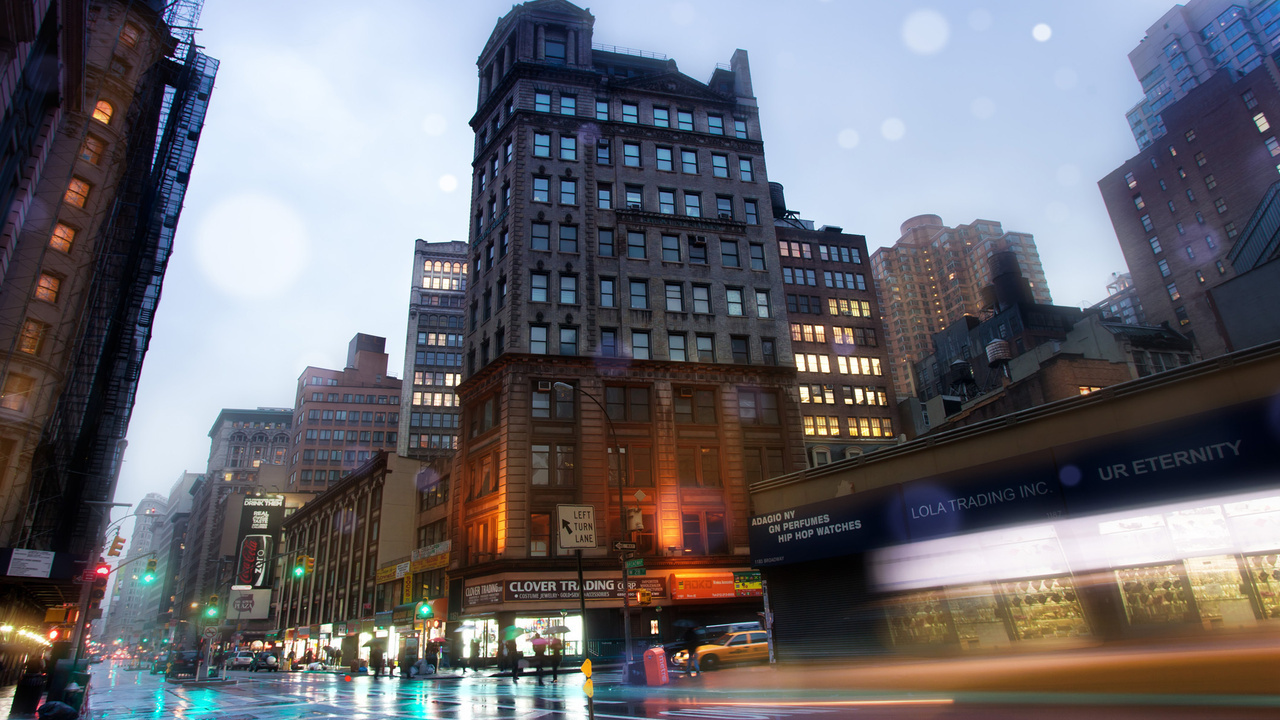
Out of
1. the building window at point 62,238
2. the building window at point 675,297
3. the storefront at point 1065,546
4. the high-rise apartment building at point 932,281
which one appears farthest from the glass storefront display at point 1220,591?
the high-rise apartment building at point 932,281

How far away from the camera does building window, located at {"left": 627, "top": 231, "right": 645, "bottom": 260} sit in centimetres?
4866

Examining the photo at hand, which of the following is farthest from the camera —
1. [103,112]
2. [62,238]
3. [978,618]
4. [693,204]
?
[693,204]

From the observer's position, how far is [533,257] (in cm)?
4656

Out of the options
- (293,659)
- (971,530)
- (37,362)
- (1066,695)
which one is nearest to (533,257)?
(37,362)

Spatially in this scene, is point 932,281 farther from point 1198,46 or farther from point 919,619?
point 919,619

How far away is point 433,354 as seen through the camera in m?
102

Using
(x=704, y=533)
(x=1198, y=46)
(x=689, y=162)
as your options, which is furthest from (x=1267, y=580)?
(x=1198, y=46)

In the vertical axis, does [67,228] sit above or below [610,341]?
above

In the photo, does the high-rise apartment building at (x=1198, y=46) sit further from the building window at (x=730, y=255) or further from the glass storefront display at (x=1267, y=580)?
the glass storefront display at (x=1267, y=580)

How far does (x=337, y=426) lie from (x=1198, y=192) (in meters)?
125

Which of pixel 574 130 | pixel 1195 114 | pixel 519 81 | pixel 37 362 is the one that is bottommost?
pixel 37 362

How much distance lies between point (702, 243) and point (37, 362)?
38.4 meters

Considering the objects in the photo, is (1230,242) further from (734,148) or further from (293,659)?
(293,659)

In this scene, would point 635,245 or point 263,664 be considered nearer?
point 635,245
